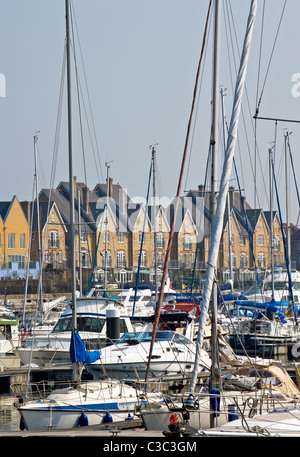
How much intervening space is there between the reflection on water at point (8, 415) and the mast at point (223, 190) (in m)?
8.68

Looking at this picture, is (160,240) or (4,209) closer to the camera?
(4,209)

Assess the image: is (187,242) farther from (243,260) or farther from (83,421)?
(83,421)

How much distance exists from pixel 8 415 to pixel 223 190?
11.4m

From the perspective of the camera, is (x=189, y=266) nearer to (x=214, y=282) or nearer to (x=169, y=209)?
(x=169, y=209)

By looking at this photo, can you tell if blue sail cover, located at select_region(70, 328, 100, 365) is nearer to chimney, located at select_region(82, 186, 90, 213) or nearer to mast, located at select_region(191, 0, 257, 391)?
mast, located at select_region(191, 0, 257, 391)

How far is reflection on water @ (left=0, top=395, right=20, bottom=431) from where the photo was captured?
21641mm

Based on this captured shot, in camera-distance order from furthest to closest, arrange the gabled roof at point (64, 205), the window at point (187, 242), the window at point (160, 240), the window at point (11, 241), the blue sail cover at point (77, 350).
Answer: the window at point (187, 242), the window at point (160, 240), the gabled roof at point (64, 205), the window at point (11, 241), the blue sail cover at point (77, 350)

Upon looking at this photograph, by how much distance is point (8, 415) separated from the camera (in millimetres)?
23219

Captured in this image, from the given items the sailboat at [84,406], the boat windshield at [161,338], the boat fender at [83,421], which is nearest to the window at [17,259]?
the boat windshield at [161,338]

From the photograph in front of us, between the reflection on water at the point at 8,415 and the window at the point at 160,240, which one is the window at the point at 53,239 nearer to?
the window at the point at 160,240

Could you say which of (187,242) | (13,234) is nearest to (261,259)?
(187,242)

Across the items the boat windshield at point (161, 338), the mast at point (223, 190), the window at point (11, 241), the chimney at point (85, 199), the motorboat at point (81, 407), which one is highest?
the chimney at point (85, 199)

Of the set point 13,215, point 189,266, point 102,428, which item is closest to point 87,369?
point 102,428

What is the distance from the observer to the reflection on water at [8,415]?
71.0ft
